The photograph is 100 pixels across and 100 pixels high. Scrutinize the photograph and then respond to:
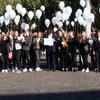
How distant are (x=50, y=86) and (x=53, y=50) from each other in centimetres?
632

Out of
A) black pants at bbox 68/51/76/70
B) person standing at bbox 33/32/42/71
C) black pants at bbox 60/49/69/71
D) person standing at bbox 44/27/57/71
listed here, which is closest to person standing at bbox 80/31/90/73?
black pants at bbox 68/51/76/70

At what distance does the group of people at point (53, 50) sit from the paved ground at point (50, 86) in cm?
85

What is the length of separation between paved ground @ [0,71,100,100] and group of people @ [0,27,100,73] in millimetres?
847

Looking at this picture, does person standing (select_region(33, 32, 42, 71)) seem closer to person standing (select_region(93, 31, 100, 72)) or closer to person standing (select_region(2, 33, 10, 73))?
person standing (select_region(2, 33, 10, 73))

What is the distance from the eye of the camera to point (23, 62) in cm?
2609

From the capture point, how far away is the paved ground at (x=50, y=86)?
15.8 metres

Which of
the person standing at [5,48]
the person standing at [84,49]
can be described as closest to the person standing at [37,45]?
the person standing at [5,48]

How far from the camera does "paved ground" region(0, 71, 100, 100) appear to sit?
15.8 metres

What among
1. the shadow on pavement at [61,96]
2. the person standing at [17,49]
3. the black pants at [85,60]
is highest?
the person standing at [17,49]

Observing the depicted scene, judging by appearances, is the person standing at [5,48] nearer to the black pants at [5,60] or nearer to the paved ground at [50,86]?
the black pants at [5,60]

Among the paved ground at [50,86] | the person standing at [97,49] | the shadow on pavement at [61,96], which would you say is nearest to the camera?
the shadow on pavement at [61,96]

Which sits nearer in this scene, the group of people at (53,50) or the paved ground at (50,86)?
the paved ground at (50,86)

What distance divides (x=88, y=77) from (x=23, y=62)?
5.59m

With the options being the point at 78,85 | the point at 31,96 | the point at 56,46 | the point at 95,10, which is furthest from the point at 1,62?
the point at 95,10
